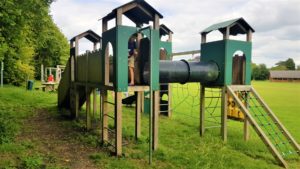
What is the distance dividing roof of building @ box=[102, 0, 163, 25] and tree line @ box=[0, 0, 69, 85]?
6550 mm

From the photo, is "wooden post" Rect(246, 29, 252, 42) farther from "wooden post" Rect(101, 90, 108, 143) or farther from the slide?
the slide

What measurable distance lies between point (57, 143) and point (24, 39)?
17.2m

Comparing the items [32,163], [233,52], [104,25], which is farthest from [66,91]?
[233,52]

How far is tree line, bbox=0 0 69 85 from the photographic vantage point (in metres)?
12.5

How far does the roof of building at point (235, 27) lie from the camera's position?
28.7 feet

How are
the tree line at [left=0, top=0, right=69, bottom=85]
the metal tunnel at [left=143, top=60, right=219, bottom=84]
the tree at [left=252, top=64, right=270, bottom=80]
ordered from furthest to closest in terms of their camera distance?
the tree at [left=252, top=64, right=270, bottom=80]
the tree line at [left=0, top=0, right=69, bottom=85]
the metal tunnel at [left=143, top=60, right=219, bottom=84]

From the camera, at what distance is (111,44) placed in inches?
263

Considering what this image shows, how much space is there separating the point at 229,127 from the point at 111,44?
6.26 meters

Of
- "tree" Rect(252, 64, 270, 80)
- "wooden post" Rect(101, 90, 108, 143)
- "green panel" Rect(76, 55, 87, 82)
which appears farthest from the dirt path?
"tree" Rect(252, 64, 270, 80)

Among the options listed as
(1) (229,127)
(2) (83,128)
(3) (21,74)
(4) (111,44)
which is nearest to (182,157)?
(4) (111,44)

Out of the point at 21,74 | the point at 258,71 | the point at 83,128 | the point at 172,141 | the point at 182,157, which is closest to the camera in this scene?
the point at 182,157

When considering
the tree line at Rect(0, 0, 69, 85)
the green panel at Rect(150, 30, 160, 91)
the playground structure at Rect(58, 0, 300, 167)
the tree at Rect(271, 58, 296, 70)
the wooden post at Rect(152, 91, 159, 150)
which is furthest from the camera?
the tree at Rect(271, 58, 296, 70)

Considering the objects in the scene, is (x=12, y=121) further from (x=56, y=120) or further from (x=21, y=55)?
(x=21, y=55)

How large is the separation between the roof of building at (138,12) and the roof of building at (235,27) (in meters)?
2.58
